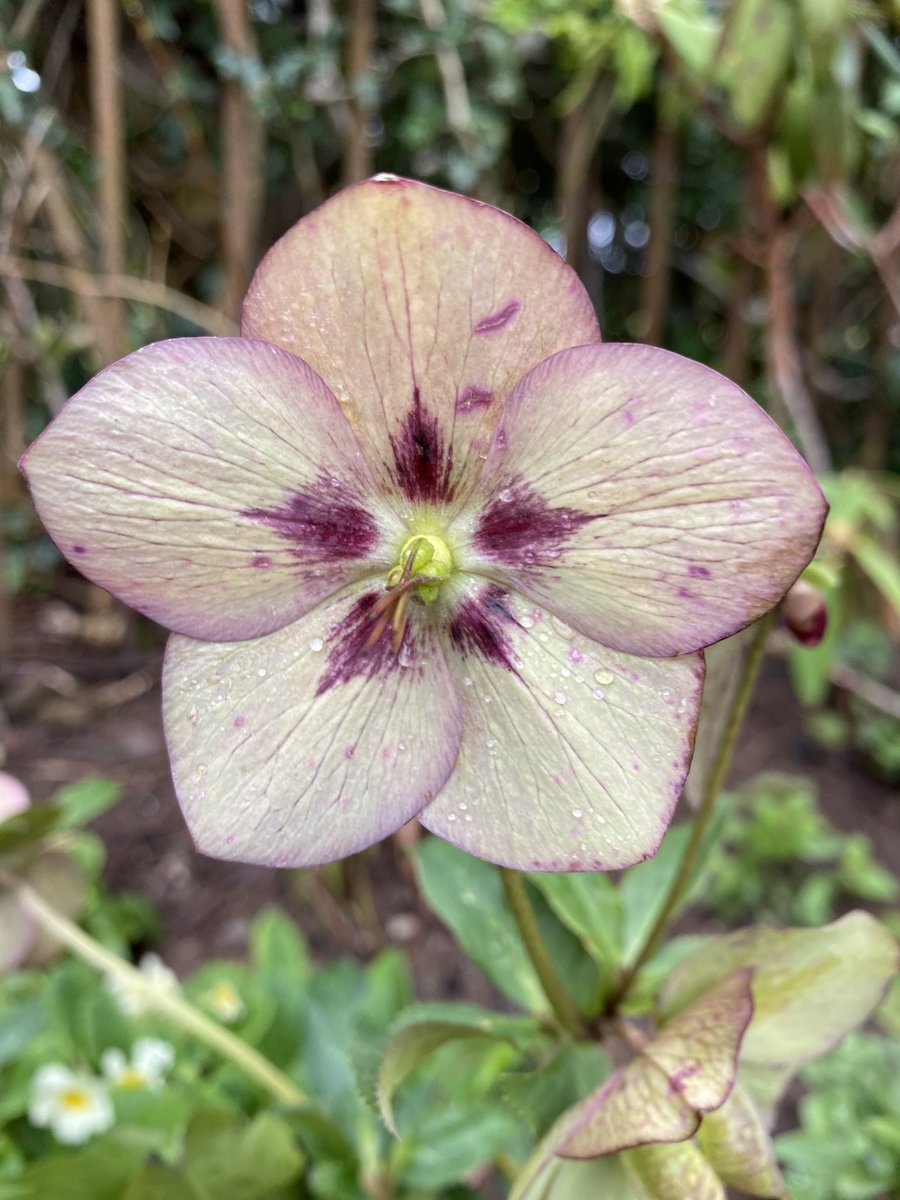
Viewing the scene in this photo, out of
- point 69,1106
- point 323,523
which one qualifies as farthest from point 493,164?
point 69,1106

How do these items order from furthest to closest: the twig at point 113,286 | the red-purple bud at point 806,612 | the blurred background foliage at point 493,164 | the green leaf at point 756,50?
the twig at point 113,286, the blurred background foliage at point 493,164, the green leaf at point 756,50, the red-purple bud at point 806,612

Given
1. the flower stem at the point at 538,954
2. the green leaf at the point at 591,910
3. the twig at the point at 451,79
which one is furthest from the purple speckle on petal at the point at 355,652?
the twig at the point at 451,79

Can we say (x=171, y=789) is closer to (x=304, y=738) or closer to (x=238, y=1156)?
(x=238, y=1156)

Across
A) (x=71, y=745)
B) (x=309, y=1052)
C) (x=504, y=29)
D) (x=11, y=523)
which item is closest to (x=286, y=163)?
(x=504, y=29)

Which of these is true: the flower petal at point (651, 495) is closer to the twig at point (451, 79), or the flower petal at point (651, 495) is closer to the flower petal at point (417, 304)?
the flower petal at point (417, 304)

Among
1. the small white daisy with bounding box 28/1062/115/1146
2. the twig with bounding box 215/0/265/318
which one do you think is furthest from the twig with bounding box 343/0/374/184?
the small white daisy with bounding box 28/1062/115/1146

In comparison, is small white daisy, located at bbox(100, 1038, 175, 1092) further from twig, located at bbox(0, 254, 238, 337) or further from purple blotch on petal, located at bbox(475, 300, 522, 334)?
twig, located at bbox(0, 254, 238, 337)

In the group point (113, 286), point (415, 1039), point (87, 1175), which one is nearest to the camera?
point (415, 1039)
